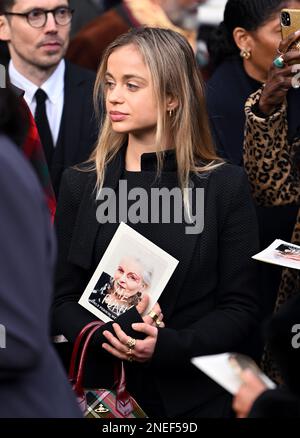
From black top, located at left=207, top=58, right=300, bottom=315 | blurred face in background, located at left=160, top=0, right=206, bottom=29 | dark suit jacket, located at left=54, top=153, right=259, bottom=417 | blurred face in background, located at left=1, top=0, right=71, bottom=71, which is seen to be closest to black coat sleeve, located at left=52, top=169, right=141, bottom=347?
dark suit jacket, located at left=54, top=153, right=259, bottom=417

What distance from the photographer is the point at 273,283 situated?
475 cm

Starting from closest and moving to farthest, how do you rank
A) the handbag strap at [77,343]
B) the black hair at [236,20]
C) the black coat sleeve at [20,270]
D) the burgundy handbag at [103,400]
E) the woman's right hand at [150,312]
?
the black coat sleeve at [20,270] → the burgundy handbag at [103,400] → the handbag strap at [77,343] → the woman's right hand at [150,312] → the black hair at [236,20]

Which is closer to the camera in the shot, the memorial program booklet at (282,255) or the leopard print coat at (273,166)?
the memorial program booklet at (282,255)

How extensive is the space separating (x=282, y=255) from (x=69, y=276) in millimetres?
813

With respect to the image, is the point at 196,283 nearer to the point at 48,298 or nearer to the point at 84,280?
the point at 84,280

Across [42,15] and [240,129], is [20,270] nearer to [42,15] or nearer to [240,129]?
[240,129]

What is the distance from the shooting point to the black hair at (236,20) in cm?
482

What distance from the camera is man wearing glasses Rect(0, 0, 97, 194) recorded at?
17.1 feet

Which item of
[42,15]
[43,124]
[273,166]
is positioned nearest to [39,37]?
[42,15]

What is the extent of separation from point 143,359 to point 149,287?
26 cm

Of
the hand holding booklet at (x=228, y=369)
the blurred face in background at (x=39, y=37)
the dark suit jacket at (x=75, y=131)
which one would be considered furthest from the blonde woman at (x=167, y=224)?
the blurred face in background at (x=39, y=37)

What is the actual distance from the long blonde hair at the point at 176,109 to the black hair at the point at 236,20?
3.07 feet

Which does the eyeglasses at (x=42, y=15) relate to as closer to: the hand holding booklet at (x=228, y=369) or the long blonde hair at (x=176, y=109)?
the long blonde hair at (x=176, y=109)

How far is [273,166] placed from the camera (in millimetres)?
4199
